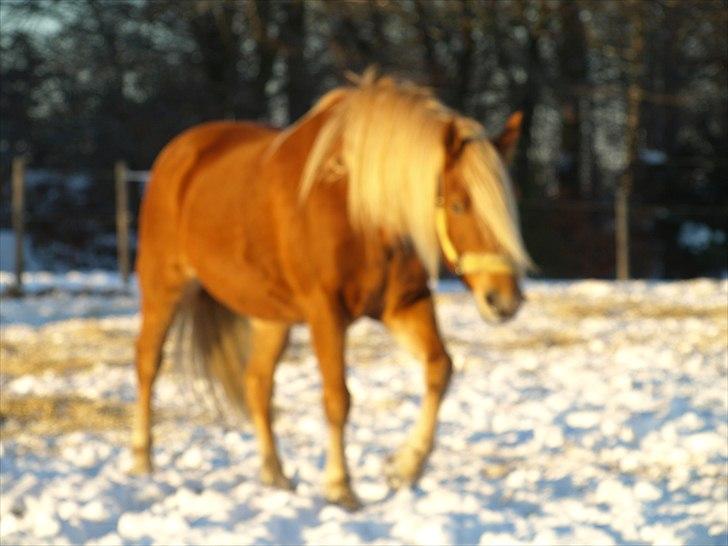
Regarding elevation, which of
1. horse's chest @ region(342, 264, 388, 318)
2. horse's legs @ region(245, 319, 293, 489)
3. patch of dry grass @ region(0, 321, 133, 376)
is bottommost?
patch of dry grass @ region(0, 321, 133, 376)

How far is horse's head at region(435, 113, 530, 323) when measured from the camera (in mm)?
5156

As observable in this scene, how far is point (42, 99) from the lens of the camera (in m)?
27.4

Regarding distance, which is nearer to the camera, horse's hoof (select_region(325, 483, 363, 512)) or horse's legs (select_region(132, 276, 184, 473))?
horse's hoof (select_region(325, 483, 363, 512))

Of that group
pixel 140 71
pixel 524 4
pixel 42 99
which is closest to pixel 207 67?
pixel 140 71

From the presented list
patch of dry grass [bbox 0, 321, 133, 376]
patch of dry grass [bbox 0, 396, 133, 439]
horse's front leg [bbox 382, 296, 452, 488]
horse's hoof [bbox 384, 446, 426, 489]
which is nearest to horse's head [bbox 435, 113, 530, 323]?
horse's front leg [bbox 382, 296, 452, 488]

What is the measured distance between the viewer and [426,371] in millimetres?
5625

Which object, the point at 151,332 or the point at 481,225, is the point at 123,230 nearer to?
the point at 151,332

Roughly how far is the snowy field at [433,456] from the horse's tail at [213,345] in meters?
0.31

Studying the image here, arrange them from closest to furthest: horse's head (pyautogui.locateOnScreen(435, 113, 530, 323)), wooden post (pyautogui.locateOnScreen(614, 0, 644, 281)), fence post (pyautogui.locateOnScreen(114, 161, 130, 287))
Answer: horse's head (pyautogui.locateOnScreen(435, 113, 530, 323))
fence post (pyautogui.locateOnScreen(114, 161, 130, 287))
wooden post (pyautogui.locateOnScreen(614, 0, 644, 281))

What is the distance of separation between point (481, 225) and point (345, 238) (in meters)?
0.55

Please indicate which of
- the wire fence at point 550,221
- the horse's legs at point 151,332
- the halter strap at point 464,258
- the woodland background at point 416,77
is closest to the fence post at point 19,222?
the wire fence at point 550,221

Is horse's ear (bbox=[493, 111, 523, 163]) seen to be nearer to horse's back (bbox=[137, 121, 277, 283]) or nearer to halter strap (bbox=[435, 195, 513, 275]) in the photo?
halter strap (bbox=[435, 195, 513, 275])

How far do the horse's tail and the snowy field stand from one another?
1.00 ft

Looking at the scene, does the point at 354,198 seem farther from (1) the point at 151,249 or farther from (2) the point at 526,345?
(2) the point at 526,345
